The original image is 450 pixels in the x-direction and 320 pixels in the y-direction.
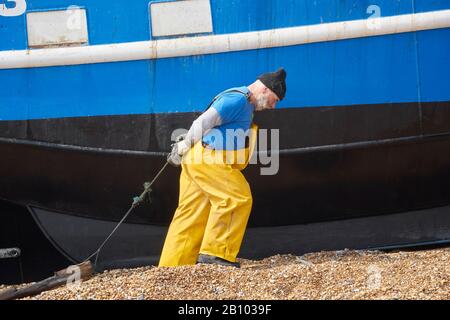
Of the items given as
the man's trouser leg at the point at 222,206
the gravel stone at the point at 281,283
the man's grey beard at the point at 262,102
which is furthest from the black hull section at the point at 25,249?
the man's grey beard at the point at 262,102

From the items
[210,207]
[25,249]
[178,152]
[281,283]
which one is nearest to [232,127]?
[178,152]

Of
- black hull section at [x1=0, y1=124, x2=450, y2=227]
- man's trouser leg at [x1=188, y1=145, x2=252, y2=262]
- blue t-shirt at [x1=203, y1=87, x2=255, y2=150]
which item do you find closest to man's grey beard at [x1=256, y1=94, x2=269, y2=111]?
blue t-shirt at [x1=203, y1=87, x2=255, y2=150]

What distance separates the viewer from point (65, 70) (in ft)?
17.9

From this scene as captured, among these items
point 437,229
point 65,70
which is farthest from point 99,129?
point 437,229

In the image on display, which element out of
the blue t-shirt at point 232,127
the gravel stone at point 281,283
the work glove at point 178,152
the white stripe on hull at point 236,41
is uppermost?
the white stripe on hull at point 236,41

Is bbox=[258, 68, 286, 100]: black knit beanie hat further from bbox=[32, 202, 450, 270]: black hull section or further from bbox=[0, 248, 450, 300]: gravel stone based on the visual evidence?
bbox=[32, 202, 450, 270]: black hull section

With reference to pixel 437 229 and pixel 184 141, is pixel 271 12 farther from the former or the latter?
pixel 437 229

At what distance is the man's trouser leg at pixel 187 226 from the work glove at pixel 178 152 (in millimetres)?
74

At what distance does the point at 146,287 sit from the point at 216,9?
1832 mm

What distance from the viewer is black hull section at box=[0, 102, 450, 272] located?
5.58m

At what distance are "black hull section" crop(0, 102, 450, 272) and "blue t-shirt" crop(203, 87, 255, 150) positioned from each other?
1.54 ft

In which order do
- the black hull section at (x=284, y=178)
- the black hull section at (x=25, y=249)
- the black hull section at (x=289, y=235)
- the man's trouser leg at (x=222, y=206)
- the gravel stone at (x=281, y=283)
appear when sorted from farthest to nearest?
the black hull section at (x=25, y=249)
the black hull section at (x=289, y=235)
the black hull section at (x=284, y=178)
the man's trouser leg at (x=222, y=206)
the gravel stone at (x=281, y=283)

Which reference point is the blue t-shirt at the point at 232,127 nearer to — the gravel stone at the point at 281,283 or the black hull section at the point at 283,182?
the black hull section at the point at 283,182

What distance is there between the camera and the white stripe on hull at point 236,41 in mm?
5410
